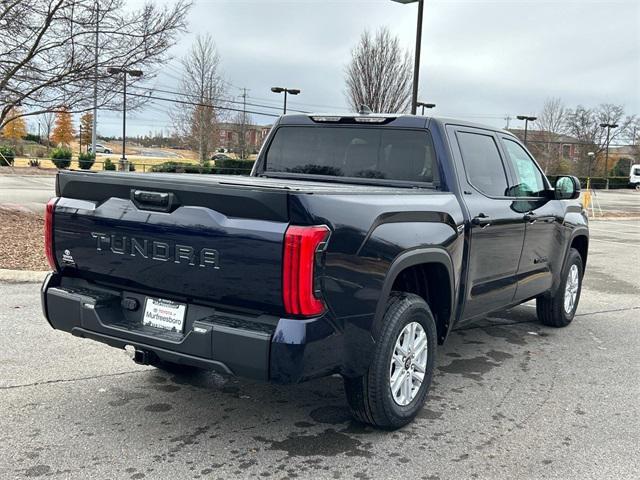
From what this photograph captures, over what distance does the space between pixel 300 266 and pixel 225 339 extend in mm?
533

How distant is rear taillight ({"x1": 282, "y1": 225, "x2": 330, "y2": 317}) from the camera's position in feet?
9.48

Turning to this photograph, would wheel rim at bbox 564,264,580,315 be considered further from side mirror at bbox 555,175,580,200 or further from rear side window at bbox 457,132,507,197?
rear side window at bbox 457,132,507,197

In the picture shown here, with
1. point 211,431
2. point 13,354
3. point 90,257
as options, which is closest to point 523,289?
point 211,431

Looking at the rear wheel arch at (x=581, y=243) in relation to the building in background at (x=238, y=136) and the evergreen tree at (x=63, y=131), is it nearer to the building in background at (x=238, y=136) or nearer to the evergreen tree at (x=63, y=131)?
the building in background at (x=238, y=136)

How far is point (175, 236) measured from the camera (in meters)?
3.21

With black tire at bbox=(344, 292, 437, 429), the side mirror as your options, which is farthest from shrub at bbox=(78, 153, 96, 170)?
black tire at bbox=(344, 292, 437, 429)

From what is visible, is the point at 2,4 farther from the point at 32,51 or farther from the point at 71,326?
the point at 71,326

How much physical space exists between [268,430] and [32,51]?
9138 millimetres

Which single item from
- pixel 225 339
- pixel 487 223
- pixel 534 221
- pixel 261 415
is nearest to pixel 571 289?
pixel 534 221

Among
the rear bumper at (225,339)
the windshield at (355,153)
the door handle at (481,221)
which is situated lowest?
the rear bumper at (225,339)

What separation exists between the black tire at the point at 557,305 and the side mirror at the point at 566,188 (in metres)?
0.90

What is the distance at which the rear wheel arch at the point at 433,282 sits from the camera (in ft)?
12.4

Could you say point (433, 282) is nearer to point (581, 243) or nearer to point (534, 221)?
point (534, 221)

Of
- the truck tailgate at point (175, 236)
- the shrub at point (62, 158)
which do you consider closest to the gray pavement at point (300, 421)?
the truck tailgate at point (175, 236)
